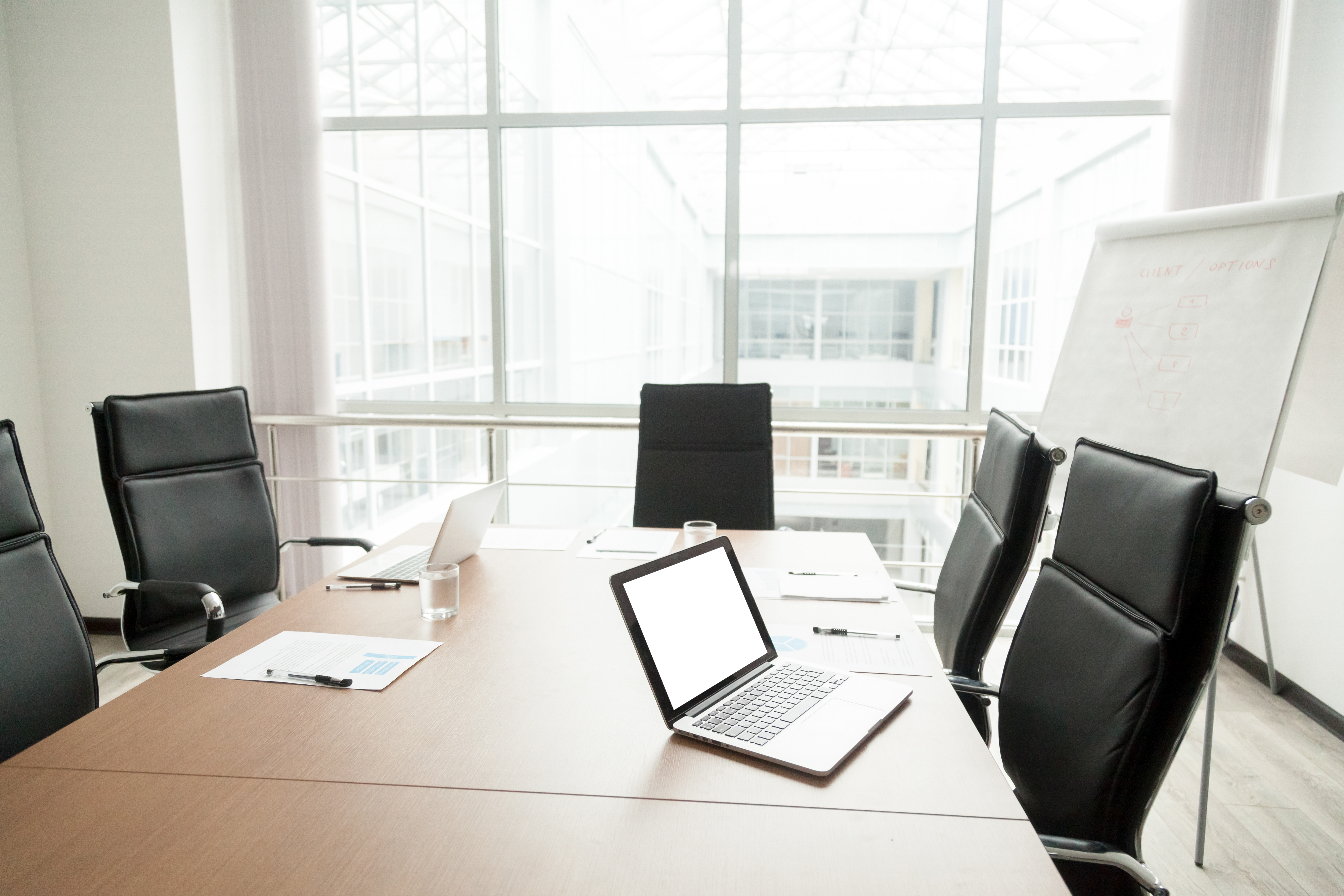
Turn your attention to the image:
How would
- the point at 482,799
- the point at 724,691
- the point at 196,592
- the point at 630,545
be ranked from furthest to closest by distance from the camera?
the point at 630,545
the point at 196,592
the point at 724,691
the point at 482,799

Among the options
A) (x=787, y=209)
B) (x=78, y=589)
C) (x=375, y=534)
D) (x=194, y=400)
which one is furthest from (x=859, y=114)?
(x=78, y=589)

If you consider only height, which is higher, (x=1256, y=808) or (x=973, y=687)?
(x=973, y=687)

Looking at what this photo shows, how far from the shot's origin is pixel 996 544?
1.54 m

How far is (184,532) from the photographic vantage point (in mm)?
2193

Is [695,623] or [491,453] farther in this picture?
[491,453]

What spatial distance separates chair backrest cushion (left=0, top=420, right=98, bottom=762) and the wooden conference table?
0.32 meters

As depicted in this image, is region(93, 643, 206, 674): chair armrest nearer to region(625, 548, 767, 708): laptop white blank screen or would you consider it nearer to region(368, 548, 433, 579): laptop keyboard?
region(368, 548, 433, 579): laptop keyboard

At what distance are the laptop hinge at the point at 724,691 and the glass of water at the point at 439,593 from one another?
62 cm

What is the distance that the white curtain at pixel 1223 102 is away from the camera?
9.95 feet

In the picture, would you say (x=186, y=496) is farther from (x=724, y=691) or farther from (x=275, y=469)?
(x=724, y=691)

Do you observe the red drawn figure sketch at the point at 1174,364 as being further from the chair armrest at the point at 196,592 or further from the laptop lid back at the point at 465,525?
the chair armrest at the point at 196,592

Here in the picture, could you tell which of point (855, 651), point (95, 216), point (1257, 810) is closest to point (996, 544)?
point (855, 651)

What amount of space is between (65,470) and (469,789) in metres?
3.39

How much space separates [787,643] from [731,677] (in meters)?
0.23
